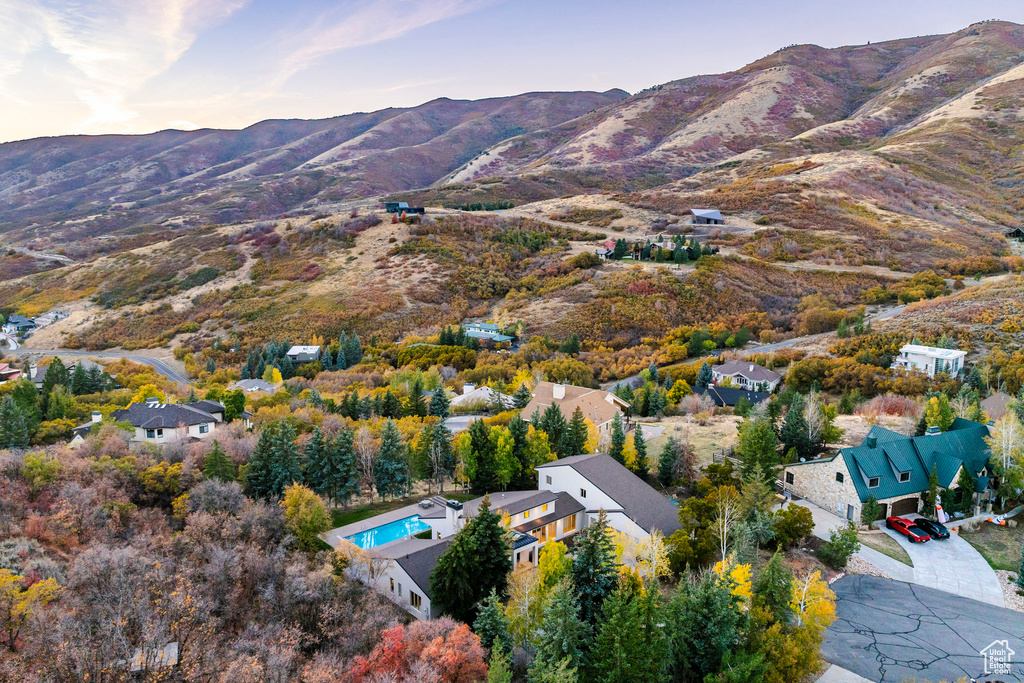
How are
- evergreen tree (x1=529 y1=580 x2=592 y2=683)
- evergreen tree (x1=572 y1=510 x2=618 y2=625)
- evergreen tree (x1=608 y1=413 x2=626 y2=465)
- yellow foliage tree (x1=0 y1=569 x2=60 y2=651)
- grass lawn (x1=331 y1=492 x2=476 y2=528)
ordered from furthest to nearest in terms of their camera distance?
evergreen tree (x1=608 y1=413 x2=626 y2=465)
grass lawn (x1=331 y1=492 x2=476 y2=528)
evergreen tree (x1=572 y1=510 x2=618 y2=625)
evergreen tree (x1=529 y1=580 x2=592 y2=683)
yellow foliage tree (x1=0 y1=569 x2=60 y2=651)

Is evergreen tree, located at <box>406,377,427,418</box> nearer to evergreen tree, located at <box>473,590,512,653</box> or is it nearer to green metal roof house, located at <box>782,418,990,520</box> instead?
green metal roof house, located at <box>782,418,990,520</box>

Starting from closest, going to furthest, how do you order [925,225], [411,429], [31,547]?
[31,547], [411,429], [925,225]

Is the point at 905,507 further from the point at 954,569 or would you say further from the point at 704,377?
the point at 704,377

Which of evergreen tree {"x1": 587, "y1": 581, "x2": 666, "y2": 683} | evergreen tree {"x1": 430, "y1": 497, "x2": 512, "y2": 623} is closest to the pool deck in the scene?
evergreen tree {"x1": 430, "y1": 497, "x2": 512, "y2": 623}

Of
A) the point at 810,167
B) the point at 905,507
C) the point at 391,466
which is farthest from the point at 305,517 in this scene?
the point at 810,167

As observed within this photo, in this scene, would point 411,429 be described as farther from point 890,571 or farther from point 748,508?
point 890,571

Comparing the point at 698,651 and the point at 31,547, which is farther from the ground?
the point at 31,547

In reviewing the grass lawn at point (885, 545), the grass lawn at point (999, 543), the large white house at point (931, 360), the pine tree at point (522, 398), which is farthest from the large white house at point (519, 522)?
the large white house at point (931, 360)

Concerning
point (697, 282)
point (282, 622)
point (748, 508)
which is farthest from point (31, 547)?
point (697, 282)
